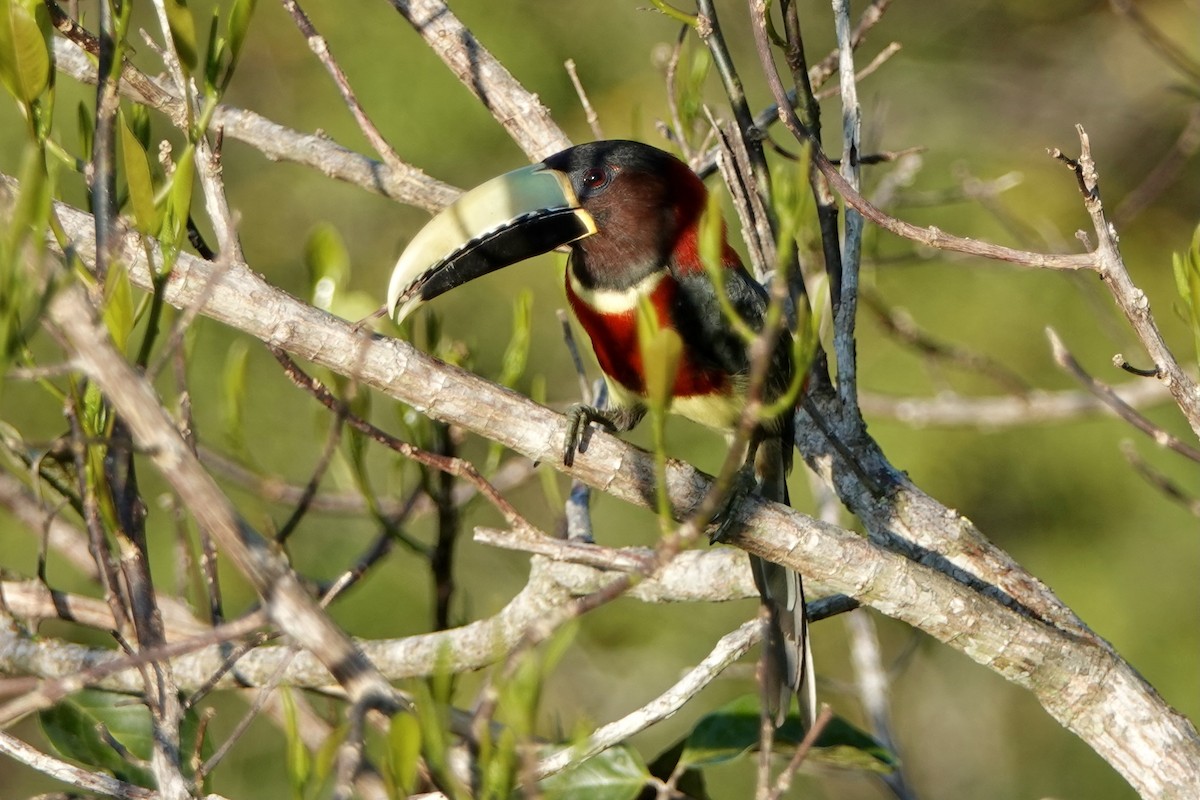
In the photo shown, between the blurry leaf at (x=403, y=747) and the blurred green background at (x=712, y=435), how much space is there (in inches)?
132

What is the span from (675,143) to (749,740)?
4.14ft

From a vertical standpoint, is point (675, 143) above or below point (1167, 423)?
below

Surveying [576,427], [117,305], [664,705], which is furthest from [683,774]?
[117,305]

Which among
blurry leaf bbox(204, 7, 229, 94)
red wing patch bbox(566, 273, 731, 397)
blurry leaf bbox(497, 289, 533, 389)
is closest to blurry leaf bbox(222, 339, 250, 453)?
blurry leaf bbox(497, 289, 533, 389)

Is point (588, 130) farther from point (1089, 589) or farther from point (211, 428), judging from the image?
point (1089, 589)

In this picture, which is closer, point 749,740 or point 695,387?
point 749,740

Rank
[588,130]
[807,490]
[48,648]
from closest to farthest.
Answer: [48,648], [807,490], [588,130]

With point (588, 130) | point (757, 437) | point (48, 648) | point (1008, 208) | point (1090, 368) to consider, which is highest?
point (588, 130)

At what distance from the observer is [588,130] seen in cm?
471

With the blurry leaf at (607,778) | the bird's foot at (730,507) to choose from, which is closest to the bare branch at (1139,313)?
the bird's foot at (730,507)

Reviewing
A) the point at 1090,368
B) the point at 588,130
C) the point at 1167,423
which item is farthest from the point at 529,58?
the point at 1167,423

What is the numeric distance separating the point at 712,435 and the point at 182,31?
10.8 ft

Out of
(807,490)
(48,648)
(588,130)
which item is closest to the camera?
(48,648)

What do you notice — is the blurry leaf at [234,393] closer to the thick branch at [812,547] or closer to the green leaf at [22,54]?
the thick branch at [812,547]
